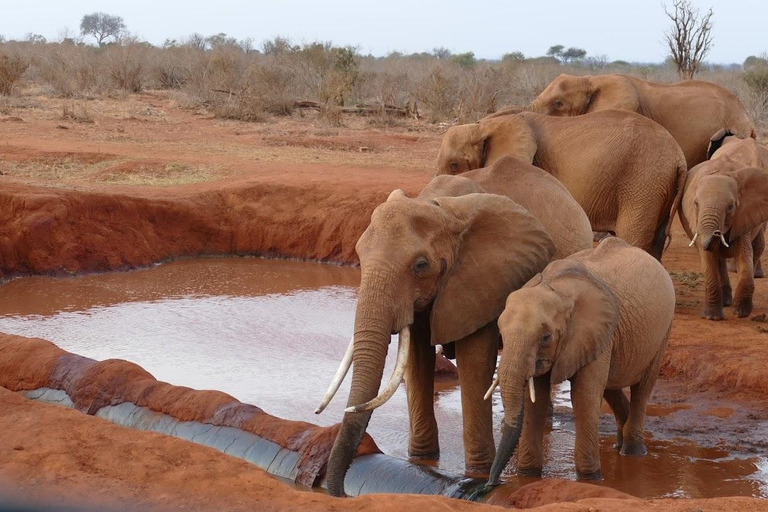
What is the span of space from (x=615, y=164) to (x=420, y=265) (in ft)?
16.1

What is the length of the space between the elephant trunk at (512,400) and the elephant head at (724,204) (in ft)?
15.6

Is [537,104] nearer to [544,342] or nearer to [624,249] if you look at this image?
[624,249]

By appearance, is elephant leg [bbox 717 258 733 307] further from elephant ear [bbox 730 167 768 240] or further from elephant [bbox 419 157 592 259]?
Answer: elephant [bbox 419 157 592 259]

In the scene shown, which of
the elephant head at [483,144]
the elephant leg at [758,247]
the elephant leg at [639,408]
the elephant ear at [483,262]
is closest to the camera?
the elephant ear at [483,262]

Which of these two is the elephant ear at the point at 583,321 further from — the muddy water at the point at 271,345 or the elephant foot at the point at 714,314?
the elephant foot at the point at 714,314

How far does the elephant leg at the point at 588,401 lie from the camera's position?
6164 millimetres

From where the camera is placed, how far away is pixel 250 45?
56406 mm

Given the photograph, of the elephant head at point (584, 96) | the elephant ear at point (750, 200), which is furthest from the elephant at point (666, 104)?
the elephant ear at point (750, 200)

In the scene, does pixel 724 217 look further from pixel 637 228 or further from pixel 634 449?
pixel 634 449

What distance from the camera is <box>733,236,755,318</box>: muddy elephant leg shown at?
1039 centimetres

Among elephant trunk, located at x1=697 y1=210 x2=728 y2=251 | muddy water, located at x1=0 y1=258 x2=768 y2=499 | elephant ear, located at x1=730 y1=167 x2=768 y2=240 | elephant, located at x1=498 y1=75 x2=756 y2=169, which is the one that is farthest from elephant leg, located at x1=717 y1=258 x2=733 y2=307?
muddy water, located at x1=0 y1=258 x2=768 y2=499

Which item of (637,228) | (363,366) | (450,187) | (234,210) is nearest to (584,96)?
(637,228)

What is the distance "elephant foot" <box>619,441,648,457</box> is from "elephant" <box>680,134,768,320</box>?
10.5 feet

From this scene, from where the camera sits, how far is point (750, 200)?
33.5 feet
